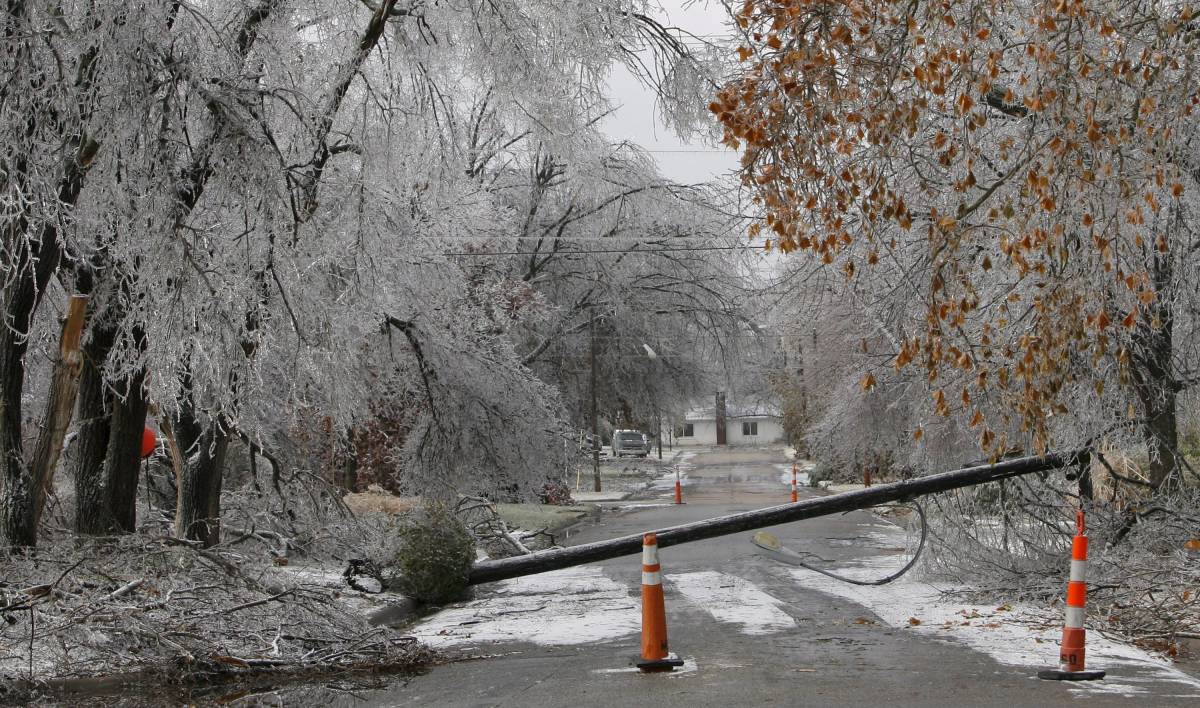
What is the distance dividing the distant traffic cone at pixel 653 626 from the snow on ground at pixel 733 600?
2.03 metres

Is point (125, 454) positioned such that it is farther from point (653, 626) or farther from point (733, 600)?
point (653, 626)

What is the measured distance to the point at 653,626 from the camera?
8.45 metres

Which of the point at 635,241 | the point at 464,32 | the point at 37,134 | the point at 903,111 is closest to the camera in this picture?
the point at 903,111

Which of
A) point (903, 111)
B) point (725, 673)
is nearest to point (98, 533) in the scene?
point (725, 673)

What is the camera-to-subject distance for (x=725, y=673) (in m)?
8.23

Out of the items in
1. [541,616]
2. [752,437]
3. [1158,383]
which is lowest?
[541,616]

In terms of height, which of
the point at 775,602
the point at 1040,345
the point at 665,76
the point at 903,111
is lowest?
the point at 775,602

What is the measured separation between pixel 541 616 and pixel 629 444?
62284mm

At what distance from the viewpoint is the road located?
7.39m

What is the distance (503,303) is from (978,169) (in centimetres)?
1611

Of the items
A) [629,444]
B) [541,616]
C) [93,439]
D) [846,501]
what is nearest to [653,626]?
[541,616]

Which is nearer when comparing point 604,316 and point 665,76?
point 665,76

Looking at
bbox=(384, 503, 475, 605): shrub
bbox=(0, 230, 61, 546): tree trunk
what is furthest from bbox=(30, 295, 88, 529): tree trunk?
bbox=(384, 503, 475, 605): shrub

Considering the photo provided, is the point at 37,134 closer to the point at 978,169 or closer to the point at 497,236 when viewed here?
the point at 978,169
